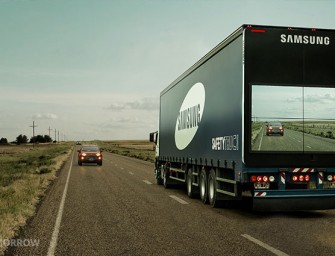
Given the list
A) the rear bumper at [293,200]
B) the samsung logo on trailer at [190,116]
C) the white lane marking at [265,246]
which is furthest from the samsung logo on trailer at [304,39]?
the white lane marking at [265,246]

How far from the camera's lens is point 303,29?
33.8ft

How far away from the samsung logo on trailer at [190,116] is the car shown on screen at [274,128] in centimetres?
351

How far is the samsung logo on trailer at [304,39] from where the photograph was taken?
33.4ft

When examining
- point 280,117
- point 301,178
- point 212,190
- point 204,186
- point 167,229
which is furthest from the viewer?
point 204,186

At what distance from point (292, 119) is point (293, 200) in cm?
179

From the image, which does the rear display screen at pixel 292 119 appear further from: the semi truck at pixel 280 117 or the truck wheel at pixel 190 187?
the truck wheel at pixel 190 187

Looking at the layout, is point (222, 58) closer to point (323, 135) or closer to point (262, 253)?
point (323, 135)

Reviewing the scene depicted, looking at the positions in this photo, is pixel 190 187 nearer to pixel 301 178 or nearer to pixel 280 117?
pixel 301 178

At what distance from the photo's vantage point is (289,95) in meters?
10.1

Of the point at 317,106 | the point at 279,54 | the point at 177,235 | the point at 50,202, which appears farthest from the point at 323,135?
the point at 50,202

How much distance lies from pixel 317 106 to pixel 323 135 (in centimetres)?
66

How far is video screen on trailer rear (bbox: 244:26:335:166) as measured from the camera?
9852mm

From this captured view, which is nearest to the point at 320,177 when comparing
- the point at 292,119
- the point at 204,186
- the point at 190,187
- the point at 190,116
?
the point at 292,119

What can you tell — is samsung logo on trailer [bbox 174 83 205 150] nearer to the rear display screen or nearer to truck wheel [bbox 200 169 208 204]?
truck wheel [bbox 200 169 208 204]
